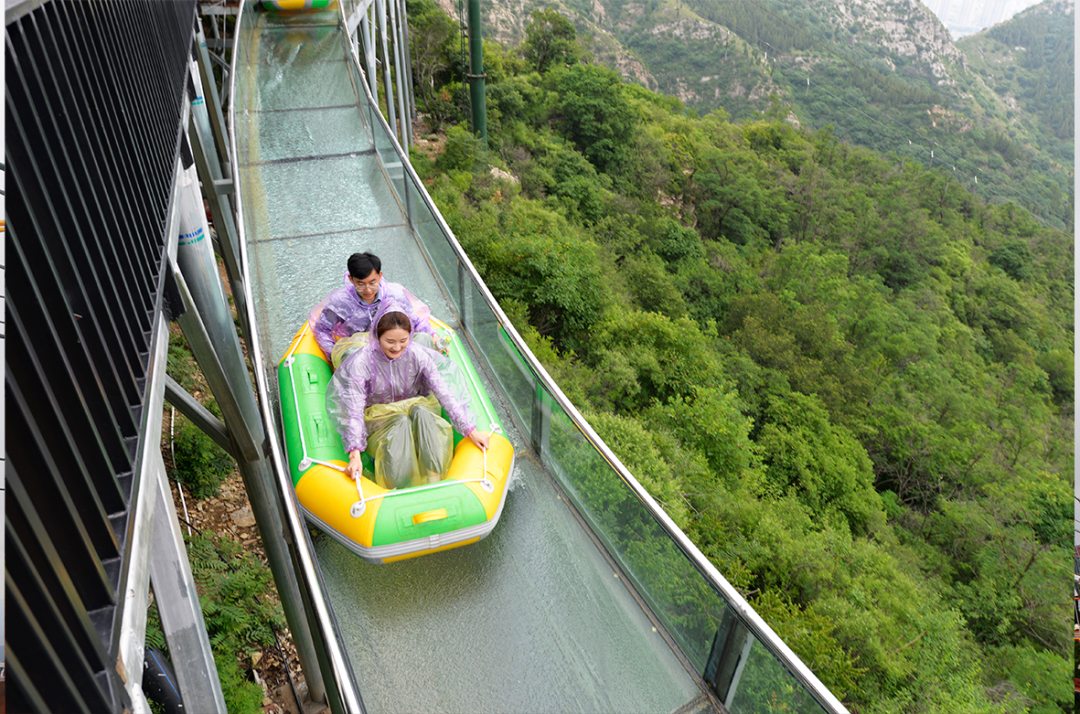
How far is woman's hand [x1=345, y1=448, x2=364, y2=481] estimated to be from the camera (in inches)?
144

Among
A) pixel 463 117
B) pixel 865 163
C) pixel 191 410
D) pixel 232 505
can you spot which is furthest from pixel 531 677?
pixel 865 163

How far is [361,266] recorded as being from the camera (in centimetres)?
445

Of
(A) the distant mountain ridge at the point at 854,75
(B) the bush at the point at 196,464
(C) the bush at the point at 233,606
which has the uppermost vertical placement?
(B) the bush at the point at 196,464

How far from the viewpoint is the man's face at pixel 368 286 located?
177 inches

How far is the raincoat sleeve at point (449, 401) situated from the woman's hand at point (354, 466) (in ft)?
1.85

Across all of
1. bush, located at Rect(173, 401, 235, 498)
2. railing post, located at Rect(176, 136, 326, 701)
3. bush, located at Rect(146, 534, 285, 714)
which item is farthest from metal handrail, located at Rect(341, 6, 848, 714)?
bush, located at Rect(173, 401, 235, 498)

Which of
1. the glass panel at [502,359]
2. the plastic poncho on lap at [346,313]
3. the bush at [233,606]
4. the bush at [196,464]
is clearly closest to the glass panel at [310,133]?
the bush at [196,464]

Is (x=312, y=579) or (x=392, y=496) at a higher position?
(x=312, y=579)

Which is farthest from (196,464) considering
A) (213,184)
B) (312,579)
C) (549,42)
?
(549,42)

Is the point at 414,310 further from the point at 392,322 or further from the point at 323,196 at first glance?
the point at 323,196

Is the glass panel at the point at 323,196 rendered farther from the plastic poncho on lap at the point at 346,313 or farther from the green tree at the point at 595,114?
the green tree at the point at 595,114

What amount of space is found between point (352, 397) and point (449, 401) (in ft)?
1.83

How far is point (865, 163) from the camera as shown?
3981cm

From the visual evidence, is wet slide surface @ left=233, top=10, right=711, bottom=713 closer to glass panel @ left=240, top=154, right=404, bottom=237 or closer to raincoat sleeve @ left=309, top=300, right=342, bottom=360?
raincoat sleeve @ left=309, top=300, right=342, bottom=360
